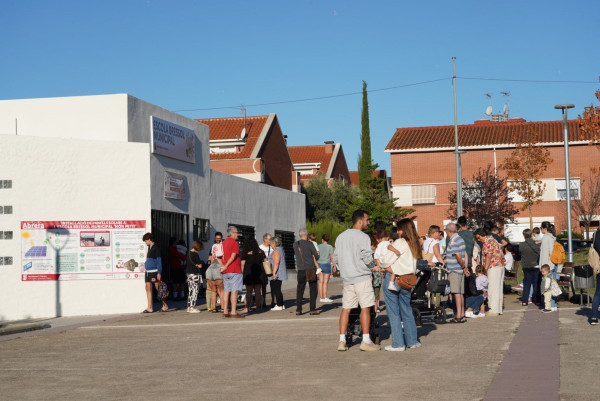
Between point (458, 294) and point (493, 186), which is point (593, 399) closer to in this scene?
point (458, 294)

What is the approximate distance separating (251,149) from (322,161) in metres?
19.5

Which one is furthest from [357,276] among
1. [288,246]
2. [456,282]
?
[288,246]

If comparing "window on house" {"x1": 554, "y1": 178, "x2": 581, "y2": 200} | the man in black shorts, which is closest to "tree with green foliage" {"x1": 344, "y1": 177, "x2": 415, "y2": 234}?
"window on house" {"x1": 554, "y1": 178, "x2": 581, "y2": 200}

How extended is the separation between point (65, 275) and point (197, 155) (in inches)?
295

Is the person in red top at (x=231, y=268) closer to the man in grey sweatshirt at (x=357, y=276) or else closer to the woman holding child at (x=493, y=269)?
the woman holding child at (x=493, y=269)

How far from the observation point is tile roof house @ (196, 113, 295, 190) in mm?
47772

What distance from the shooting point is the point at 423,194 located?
6309 centimetres

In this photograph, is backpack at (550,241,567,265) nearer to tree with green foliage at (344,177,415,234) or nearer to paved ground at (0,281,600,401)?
paved ground at (0,281,600,401)

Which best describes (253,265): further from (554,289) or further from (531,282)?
(554,289)

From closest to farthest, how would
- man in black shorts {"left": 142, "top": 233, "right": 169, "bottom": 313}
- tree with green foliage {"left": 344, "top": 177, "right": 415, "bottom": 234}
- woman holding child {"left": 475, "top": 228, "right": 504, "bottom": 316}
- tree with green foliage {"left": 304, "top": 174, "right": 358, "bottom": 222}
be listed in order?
woman holding child {"left": 475, "top": 228, "right": 504, "bottom": 316} < man in black shorts {"left": 142, "top": 233, "right": 169, "bottom": 313} < tree with green foliage {"left": 344, "top": 177, "right": 415, "bottom": 234} < tree with green foliage {"left": 304, "top": 174, "right": 358, "bottom": 222}

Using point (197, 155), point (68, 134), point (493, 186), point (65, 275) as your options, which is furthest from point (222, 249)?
point (493, 186)

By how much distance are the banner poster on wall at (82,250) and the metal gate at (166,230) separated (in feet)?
6.15

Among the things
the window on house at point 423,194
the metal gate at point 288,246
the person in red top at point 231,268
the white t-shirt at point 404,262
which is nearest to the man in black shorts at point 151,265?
the person in red top at point 231,268

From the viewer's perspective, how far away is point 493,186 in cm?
5012
